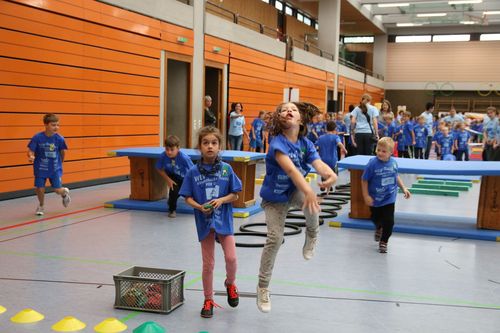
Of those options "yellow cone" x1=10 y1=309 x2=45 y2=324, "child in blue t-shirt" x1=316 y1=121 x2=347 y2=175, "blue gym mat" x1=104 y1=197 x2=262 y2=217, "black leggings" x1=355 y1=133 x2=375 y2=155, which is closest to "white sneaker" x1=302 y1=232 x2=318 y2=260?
"yellow cone" x1=10 y1=309 x2=45 y2=324

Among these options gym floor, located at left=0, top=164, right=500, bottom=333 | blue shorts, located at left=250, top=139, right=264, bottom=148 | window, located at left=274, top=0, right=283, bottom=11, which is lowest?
gym floor, located at left=0, top=164, right=500, bottom=333

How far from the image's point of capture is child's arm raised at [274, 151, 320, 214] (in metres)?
3.15

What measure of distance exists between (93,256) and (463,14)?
88.2ft

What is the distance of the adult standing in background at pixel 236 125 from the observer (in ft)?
48.2

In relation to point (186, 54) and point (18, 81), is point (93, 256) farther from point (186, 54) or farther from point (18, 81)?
point (186, 54)

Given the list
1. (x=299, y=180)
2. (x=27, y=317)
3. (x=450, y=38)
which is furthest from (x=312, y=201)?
(x=450, y=38)

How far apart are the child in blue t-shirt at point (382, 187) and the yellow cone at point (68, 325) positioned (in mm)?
3384

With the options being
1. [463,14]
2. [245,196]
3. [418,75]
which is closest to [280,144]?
[245,196]

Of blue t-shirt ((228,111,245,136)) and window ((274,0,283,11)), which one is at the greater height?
window ((274,0,283,11))

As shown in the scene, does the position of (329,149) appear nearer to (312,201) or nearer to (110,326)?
(312,201)

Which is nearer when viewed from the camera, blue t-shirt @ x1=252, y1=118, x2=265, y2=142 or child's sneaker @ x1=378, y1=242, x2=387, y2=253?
child's sneaker @ x1=378, y1=242, x2=387, y2=253

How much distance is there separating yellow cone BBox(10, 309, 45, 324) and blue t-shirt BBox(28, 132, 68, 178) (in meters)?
3.82

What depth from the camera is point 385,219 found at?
18.7 ft

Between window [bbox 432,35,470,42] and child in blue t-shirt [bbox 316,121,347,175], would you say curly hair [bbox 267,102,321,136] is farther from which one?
window [bbox 432,35,470,42]
